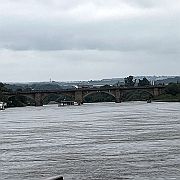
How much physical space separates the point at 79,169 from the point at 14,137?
21.2 m

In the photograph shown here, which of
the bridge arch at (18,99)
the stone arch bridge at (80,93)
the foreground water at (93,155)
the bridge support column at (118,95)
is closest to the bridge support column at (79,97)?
the stone arch bridge at (80,93)

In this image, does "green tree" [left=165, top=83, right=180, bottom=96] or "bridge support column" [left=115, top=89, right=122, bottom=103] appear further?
"bridge support column" [left=115, top=89, right=122, bottom=103]

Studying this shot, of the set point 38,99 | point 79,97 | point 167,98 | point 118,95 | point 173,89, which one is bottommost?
point 167,98

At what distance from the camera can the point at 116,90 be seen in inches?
5714

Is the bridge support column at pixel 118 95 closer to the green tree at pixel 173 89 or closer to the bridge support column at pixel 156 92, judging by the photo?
the bridge support column at pixel 156 92

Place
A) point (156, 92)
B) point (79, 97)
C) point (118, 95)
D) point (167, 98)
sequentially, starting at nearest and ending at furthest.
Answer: point (79, 97) < point (167, 98) < point (118, 95) < point (156, 92)

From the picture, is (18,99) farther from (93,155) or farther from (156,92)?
(93,155)

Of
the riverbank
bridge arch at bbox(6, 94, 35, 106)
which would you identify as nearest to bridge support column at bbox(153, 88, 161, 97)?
the riverbank

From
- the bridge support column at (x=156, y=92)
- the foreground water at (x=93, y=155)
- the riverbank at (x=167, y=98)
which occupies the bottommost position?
the foreground water at (x=93, y=155)

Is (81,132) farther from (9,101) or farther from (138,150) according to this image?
(9,101)

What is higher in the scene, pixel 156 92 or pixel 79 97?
pixel 156 92

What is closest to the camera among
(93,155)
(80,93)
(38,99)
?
(93,155)

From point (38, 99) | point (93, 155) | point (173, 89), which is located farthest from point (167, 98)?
point (93, 155)

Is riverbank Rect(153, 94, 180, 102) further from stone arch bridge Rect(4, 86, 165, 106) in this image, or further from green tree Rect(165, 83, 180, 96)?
stone arch bridge Rect(4, 86, 165, 106)
